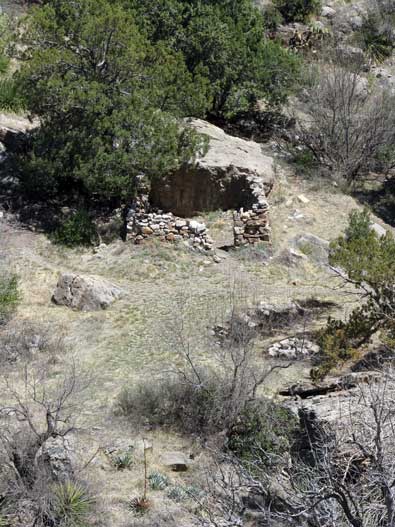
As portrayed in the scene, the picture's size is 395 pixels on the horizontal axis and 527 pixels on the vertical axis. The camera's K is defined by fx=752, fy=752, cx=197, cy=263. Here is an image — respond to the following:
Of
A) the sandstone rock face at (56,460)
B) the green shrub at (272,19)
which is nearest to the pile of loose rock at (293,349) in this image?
the sandstone rock face at (56,460)

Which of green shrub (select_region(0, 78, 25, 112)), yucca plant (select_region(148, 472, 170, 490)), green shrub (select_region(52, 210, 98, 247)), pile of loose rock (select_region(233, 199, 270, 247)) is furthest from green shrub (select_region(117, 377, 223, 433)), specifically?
green shrub (select_region(0, 78, 25, 112))

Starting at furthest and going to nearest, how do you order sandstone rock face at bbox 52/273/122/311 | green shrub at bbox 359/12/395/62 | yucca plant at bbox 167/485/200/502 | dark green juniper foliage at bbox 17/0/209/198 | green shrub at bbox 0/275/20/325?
green shrub at bbox 359/12/395/62, dark green juniper foliage at bbox 17/0/209/198, sandstone rock face at bbox 52/273/122/311, green shrub at bbox 0/275/20/325, yucca plant at bbox 167/485/200/502

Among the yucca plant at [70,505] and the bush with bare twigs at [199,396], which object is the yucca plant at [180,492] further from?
the bush with bare twigs at [199,396]

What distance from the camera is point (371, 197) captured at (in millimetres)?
22750

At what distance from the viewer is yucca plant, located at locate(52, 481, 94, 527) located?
9.89 meters

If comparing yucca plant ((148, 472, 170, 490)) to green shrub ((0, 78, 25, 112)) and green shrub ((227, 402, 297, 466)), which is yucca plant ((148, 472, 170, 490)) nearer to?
green shrub ((227, 402, 297, 466))

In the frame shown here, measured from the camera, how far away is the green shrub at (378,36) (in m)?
32.1

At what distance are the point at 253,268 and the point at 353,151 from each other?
7602mm

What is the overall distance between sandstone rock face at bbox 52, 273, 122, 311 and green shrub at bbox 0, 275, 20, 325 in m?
0.88

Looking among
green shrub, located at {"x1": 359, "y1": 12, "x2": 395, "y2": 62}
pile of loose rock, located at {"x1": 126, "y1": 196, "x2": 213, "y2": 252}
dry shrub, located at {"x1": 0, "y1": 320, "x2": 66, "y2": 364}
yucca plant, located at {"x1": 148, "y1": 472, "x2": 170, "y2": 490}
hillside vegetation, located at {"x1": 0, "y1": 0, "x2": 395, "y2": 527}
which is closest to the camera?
hillside vegetation, located at {"x1": 0, "y1": 0, "x2": 395, "y2": 527}

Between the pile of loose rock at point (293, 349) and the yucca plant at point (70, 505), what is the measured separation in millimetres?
4947

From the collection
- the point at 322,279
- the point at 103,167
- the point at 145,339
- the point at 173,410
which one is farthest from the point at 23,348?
the point at 322,279

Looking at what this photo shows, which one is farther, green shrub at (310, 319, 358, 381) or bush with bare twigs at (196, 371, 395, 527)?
green shrub at (310, 319, 358, 381)

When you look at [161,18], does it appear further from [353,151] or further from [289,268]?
[289,268]
